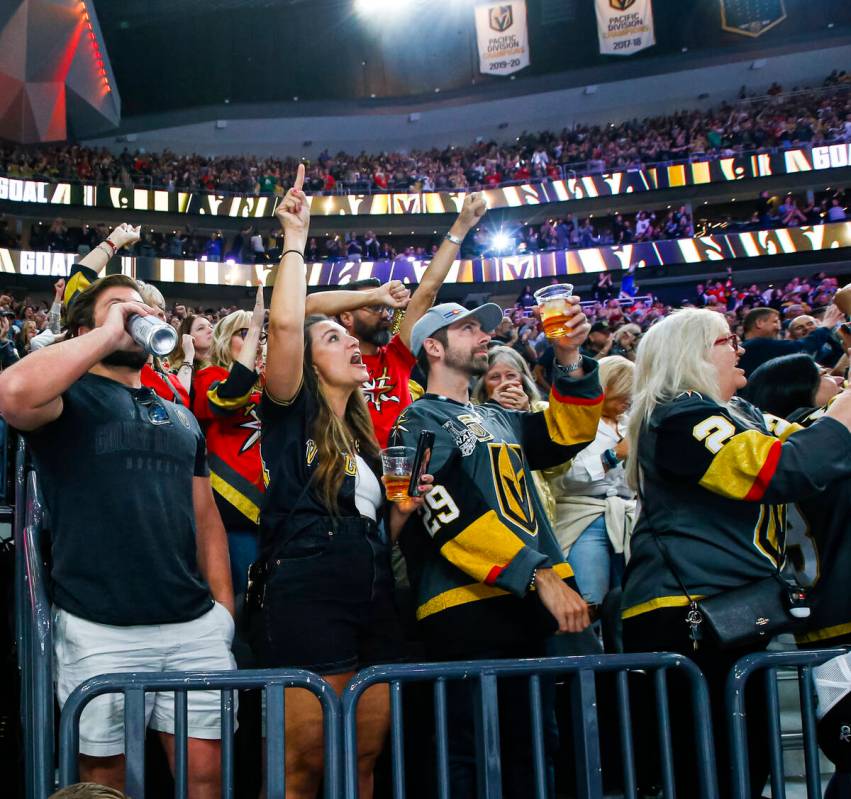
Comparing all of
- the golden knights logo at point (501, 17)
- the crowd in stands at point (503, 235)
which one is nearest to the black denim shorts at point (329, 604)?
the crowd in stands at point (503, 235)

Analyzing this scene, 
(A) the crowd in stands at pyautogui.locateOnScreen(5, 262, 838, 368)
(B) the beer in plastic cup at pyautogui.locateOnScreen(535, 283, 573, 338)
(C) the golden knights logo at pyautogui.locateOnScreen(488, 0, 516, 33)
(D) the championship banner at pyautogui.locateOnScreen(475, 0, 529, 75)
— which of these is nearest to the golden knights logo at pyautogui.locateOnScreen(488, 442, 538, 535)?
(B) the beer in plastic cup at pyautogui.locateOnScreen(535, 283, 573, 338)

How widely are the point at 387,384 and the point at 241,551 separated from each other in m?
0.95

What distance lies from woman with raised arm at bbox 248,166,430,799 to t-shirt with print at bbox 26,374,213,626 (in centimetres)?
26

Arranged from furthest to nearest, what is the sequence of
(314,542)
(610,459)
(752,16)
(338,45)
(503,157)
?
(338,45), (503,157), (752,16), (610,459), (314,542)

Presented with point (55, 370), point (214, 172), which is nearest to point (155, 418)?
point (55, 370)

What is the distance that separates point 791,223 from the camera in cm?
2545

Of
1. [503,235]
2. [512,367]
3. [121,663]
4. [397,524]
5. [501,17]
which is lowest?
[121,663]

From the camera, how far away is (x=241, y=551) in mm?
3643

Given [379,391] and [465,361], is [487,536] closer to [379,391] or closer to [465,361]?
[465,361]

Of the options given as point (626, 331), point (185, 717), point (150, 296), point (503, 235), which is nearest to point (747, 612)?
point (185, 717)

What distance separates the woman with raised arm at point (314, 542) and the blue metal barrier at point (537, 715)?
425 mm

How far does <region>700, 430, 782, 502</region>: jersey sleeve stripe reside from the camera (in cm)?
254

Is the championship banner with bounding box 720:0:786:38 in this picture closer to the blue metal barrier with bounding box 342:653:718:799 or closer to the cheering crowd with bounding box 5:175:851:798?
the cheering crowd with bounding box 5:175:851:798

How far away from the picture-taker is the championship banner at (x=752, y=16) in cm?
2736
